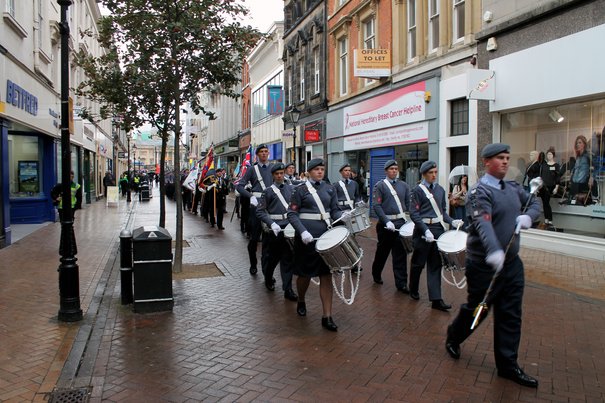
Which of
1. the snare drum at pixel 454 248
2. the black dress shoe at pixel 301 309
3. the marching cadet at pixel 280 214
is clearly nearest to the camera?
the snare drum at pixel 454 248

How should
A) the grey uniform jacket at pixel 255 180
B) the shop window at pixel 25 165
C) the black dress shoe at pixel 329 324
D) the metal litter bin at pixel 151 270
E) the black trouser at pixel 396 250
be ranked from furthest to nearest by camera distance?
the shop window at pixel 25 165 < the grey uniform jacket at pixel 255 180 < the black trouser at pixel 396 250 < the metal litter bin at pixel 151 270 < the black dress shoe at pixel 329 324

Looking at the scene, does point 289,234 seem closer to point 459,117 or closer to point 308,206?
point 308,206

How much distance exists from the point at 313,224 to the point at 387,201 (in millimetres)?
2189

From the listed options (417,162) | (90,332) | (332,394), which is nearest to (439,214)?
(332,394)

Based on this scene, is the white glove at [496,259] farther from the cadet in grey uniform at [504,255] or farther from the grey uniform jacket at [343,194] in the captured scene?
the grey uniform jacket at [343,194]

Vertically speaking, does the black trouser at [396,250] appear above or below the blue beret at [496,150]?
below

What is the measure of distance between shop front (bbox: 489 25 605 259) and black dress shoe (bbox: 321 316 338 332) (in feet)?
22.8

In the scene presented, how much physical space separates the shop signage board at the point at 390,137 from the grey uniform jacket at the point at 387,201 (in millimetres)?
8686

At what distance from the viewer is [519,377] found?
4301 millimetres

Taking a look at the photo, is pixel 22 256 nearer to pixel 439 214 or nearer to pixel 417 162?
pixel 439 214

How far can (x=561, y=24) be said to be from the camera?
11000mm

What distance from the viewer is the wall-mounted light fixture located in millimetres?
11469

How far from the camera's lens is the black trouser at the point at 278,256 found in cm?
736

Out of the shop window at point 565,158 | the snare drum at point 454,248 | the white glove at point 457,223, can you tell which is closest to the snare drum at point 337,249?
the snare drum at point 454,248
